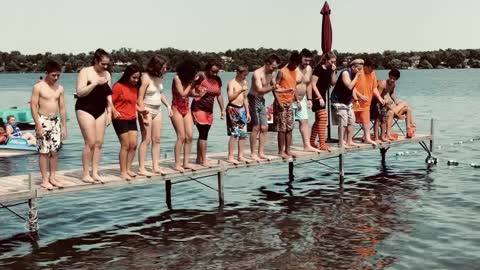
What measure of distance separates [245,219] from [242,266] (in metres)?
2.97

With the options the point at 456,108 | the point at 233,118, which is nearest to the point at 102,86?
the point at 233,118

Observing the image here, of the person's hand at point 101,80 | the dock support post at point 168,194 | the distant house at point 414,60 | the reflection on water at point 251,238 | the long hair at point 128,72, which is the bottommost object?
the reflection on water at point 251,238

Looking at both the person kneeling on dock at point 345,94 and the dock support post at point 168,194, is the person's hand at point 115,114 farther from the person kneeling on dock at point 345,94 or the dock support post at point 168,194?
the person kneeling on dock at point 345,94

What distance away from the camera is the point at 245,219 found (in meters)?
12.7

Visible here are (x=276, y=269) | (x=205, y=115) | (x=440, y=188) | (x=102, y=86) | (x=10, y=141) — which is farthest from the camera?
(x=10, y=141)

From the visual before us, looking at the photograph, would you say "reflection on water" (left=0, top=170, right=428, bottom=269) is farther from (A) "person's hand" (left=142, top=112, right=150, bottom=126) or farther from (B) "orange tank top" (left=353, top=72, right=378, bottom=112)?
(B) "orange tank top" (left=353, top=72, right=378, bottom=112)

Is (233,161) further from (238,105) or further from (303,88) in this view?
(303,88)

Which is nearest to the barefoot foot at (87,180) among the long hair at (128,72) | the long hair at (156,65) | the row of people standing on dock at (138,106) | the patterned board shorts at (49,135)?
the row of people standing on dock at (138,106)

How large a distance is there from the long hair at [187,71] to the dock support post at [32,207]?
300 centimetres

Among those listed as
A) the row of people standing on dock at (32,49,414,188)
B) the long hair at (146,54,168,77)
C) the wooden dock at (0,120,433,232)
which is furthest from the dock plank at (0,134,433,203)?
the long hair at (146,54,168,77)

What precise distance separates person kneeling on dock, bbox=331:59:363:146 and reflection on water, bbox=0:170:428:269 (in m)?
1.78

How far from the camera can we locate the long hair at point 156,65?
11016 millimetres

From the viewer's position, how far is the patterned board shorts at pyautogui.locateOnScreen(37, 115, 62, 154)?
33.0 ft

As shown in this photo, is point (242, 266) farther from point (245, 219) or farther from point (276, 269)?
point (245, 219)
